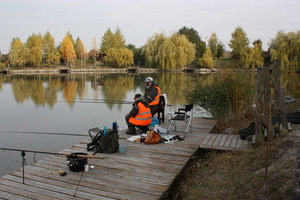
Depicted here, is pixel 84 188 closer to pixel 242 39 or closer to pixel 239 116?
pixel 239 116

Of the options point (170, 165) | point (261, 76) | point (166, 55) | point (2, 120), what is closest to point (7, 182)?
point (170, 165)

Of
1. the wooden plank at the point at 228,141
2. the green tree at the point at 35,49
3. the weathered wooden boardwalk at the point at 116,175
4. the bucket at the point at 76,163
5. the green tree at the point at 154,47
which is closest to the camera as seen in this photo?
the weathered wooden boardwalk at the point at 116,175

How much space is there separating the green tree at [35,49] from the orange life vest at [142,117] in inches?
2091

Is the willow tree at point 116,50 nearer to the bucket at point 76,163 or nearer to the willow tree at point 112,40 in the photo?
the willow tree at point 112,40

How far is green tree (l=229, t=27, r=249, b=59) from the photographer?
56.0 metres

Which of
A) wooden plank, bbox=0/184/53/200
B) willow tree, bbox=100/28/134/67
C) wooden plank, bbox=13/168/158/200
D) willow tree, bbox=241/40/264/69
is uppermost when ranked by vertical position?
willow tree, bbox=100/28/134/67

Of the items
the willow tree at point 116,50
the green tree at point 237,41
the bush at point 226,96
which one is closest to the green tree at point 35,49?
the willow tree at point 116,50

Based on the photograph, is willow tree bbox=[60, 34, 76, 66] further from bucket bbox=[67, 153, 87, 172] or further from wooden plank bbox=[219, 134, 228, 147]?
bucket bbox=[67, 153, 87, 172]

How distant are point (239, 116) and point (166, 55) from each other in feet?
113

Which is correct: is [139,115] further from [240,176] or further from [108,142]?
[240,176]

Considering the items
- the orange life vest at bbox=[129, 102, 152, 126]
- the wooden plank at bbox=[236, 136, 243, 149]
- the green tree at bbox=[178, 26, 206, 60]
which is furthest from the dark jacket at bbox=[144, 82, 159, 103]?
the green tree at bbox=[178, 26, 206, 60]

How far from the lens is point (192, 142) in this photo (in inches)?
241

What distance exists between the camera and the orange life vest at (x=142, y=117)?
619 cm

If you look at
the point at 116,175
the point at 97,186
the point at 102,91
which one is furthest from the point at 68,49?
the point at 97,186
